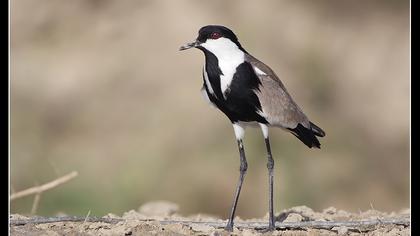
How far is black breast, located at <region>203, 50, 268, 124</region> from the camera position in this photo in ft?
19.1

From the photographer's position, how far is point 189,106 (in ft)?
40.3

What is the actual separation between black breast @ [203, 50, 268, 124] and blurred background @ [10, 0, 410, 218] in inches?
196

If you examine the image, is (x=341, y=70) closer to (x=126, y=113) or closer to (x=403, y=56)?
(x=403, y=56)

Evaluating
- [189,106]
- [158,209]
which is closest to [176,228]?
[158,209]

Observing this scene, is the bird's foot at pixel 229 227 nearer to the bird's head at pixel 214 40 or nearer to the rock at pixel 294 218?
the rock at pixel 294 218

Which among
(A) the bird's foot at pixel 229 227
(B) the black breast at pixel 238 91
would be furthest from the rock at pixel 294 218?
(B) the black breast at pixel 238 91

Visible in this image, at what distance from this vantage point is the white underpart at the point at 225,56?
580 centimetres

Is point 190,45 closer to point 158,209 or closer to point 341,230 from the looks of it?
point 341,230

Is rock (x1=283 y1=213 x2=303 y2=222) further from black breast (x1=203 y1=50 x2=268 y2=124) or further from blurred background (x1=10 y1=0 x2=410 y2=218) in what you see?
blurred background (x1=10 y1=0 x2=410 y2=218)

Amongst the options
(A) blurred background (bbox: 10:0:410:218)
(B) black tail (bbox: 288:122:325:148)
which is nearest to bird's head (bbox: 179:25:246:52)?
(B) black tail (bbox: 288:122:325:148)

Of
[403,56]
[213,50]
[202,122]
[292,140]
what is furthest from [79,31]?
[213,50]

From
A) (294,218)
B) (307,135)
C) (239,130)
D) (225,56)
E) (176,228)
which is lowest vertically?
(176,228)

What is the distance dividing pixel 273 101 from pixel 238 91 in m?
0.31

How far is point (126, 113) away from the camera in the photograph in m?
12.4
